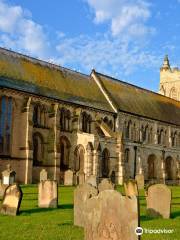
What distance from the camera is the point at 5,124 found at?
118ft

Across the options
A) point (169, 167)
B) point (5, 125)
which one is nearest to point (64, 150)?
point (5, 125)

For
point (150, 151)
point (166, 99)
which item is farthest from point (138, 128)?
point (166, 99)

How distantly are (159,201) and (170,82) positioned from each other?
67.3 metres

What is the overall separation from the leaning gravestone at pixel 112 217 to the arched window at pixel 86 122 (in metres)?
34.7

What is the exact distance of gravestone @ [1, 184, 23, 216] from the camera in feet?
48.0

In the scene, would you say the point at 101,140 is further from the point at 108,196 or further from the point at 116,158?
the point at 108,196

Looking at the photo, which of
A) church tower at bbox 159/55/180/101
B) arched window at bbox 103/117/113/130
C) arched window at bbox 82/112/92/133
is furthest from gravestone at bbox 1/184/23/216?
church tower at bbox 159/55/180/101

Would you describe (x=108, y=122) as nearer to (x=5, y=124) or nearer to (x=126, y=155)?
(x=126, y=155)

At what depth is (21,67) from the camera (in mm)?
40500

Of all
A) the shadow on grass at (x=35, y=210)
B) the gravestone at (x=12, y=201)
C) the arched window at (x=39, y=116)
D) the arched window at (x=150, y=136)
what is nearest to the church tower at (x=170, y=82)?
the arched window at (x=150, y=136)

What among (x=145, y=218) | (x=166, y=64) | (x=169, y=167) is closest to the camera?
(x=145, y=218)

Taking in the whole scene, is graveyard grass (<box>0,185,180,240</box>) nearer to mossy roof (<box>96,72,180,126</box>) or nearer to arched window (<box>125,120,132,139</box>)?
arched window (<box>125,120,132,139</box>)

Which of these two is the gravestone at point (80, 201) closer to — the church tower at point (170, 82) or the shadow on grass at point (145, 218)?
the shadow on grass at point (145, 218)

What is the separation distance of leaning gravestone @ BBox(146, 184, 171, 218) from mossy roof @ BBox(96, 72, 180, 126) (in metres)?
33.3
